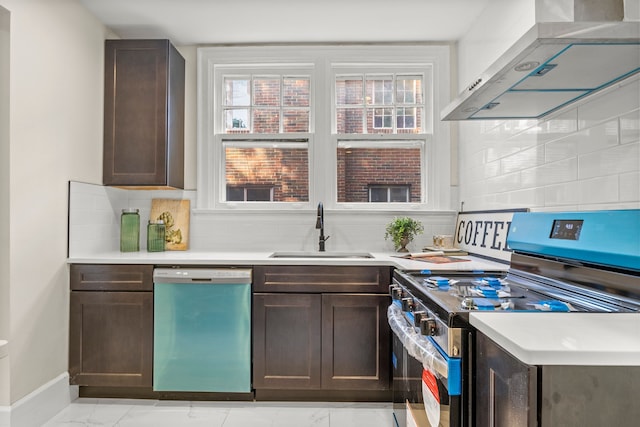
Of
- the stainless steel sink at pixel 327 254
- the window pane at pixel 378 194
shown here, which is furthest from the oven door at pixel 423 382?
the window pane at pixel 378 194

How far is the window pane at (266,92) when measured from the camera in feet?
10.7

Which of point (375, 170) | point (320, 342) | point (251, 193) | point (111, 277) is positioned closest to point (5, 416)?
point (111, 277)

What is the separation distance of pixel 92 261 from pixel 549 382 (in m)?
Answer: 2.50

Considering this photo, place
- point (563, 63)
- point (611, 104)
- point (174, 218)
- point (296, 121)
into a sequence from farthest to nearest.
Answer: point (296, 121) < point (174, 218) < point (611, 104) < point (563, 63)

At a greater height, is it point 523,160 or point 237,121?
point 237,121

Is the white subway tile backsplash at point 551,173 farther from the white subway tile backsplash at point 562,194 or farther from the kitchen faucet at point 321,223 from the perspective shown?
the kitchen faucet at point 321,223

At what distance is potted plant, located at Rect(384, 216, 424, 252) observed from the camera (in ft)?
9.57

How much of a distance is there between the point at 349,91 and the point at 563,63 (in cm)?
213

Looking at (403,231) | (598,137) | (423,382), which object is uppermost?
(598,137)

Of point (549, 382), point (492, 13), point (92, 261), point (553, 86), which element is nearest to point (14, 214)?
point (92, 261)

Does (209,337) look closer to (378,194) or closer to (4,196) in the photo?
(4,196)

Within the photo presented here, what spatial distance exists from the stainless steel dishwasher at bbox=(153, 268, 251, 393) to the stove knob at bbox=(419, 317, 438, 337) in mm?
1365

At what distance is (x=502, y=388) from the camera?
91cm

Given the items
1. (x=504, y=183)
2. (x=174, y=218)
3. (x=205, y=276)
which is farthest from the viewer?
(x=174, y=218)
